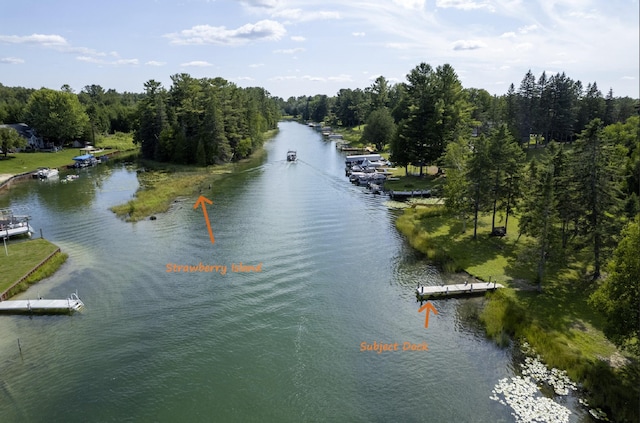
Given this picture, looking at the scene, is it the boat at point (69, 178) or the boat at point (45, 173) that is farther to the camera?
the boat at point (45, 173)

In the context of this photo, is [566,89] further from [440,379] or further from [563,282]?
Result: [440,379]

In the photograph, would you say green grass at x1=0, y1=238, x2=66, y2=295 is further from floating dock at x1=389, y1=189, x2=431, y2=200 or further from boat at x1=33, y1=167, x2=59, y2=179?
floating dock at x1=389, y1=189, x2=431, y2=200

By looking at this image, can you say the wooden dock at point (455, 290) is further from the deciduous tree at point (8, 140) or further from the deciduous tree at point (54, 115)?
the deciduous tree at point (54, 115)

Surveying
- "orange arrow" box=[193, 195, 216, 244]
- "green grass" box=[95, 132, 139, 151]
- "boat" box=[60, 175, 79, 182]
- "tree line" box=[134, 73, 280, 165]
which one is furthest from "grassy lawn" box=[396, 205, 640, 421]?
"green grass" box=[95, 132, 139, 151]

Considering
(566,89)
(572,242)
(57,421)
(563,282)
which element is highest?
(566,89)

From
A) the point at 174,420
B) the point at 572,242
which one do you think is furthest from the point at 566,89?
the point at 174,420

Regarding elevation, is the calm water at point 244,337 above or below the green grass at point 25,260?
below

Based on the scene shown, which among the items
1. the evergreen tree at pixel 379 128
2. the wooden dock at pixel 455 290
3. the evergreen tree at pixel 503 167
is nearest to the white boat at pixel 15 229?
the wooden dock at pixel 455 290
